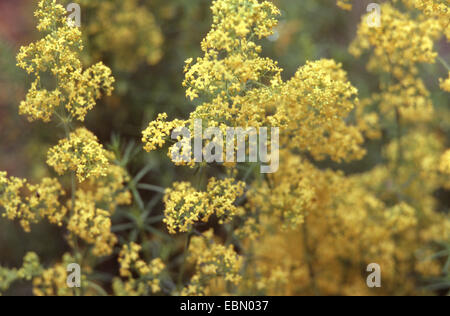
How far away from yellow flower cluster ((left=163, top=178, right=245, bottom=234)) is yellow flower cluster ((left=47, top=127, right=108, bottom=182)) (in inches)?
16.7

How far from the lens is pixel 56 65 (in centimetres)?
259

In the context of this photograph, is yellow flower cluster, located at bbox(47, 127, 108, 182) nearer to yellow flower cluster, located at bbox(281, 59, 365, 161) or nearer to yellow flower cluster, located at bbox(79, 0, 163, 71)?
yellow flower cluster, located at bbox(281, 59, 365, 161)

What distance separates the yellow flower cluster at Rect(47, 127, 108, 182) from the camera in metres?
2.54

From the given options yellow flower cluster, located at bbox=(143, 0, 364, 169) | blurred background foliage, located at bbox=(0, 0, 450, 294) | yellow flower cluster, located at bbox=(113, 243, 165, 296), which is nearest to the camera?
yellow flower cluster, located at bbox=(143, 0, 364, 169)

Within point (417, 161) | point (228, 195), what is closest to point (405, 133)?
point (417, 161)

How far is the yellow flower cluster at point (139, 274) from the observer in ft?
9.97

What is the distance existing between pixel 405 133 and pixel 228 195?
8.80 feet

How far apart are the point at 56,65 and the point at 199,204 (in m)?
1.10

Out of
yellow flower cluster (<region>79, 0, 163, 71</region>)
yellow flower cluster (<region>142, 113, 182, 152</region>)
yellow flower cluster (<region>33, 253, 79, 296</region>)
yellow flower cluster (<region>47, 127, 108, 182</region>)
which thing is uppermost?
yellow flower cluster (<region>79, 0, 163, 71</region>)

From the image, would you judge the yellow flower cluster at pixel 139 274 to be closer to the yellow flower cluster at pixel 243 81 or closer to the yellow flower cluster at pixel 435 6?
the yellow flower cluster at pixel 243 81

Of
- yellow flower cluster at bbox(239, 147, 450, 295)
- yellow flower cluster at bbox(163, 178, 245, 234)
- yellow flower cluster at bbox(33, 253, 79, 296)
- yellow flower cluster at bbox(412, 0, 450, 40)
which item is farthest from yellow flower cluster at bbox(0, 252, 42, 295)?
yellow flower cluster at bbox(412, 0, 450, 40)

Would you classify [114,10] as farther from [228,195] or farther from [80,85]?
[228,195]

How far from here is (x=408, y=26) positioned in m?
3.20
